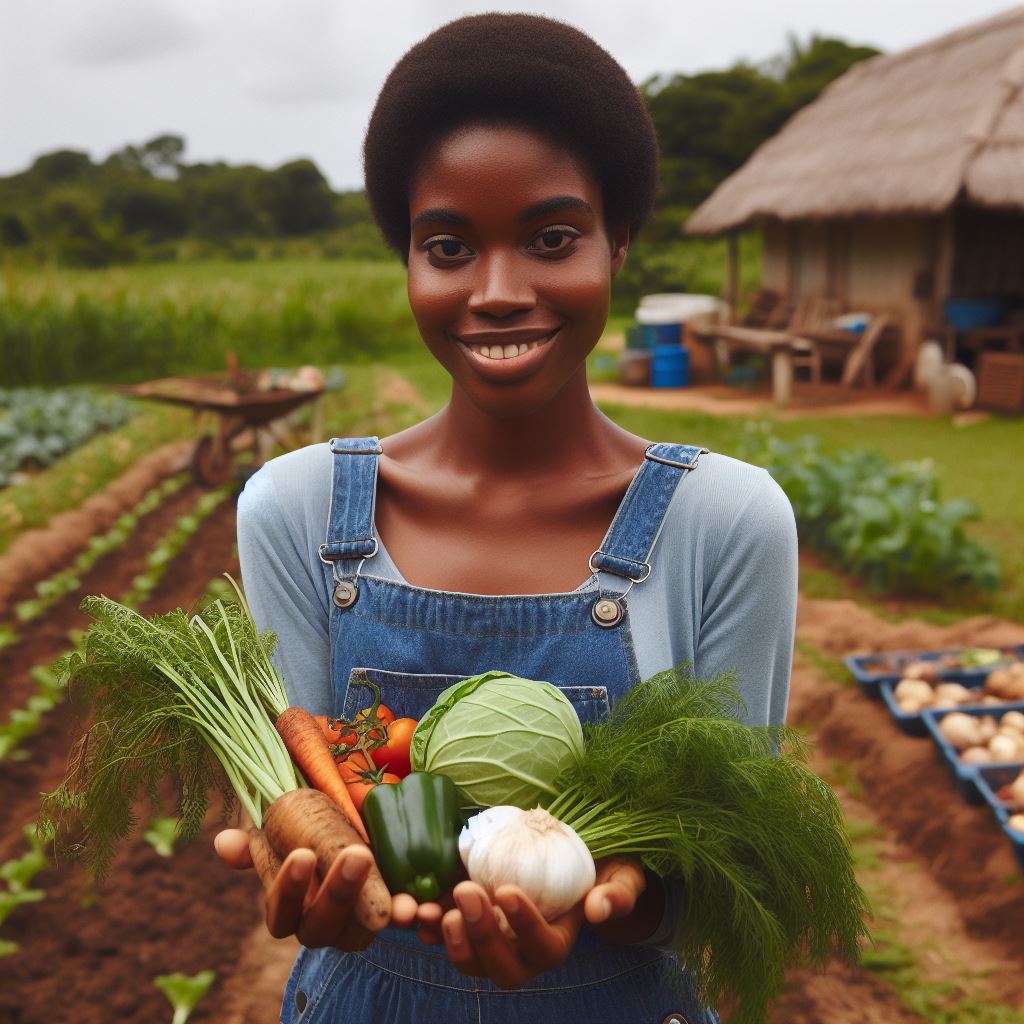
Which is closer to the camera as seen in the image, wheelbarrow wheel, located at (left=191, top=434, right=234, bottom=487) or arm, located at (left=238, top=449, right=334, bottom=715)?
arm, located at (left=238, top=449, right=334, bottom=715)

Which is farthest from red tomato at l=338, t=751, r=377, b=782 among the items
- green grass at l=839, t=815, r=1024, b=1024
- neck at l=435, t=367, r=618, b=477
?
green grass at l=839, t=815, r=1024, b=1024

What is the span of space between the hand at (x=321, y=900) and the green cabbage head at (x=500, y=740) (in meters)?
0.20

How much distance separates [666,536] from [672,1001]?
2.19 ft

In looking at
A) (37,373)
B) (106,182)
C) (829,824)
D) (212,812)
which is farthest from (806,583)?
(106,182)

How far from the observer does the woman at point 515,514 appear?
1461 millimetres

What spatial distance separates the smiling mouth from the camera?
1.49 meters

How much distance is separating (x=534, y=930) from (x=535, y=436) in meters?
0.73

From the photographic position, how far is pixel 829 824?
1517mm

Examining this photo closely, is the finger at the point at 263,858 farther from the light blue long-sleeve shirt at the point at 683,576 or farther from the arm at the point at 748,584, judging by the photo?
the arm at the point at 748,584

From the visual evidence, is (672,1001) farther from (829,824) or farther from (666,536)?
(666,536)

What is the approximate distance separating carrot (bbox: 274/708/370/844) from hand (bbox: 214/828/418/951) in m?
0.13

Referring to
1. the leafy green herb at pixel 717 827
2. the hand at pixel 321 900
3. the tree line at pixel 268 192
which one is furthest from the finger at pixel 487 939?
the tree line at pixel 268 192

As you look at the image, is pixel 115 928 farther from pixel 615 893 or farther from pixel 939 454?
pixel 939 454

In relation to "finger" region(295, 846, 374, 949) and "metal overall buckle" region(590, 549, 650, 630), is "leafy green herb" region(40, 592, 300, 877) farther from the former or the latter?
"metal overall buckle" region(590, 549, 650, 630)
